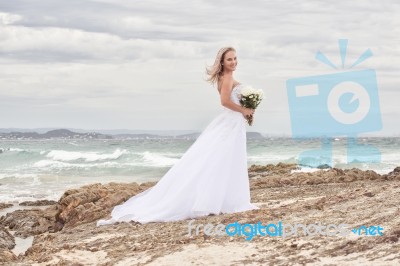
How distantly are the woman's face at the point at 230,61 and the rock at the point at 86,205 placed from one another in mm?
3504

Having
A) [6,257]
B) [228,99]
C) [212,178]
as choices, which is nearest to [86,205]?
[6,257]

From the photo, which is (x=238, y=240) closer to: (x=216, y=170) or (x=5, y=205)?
(x=216, y=170)

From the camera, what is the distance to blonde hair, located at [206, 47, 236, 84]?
827 centimetres

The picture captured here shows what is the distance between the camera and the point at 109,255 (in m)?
7.36

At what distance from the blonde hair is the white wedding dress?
0.31 m

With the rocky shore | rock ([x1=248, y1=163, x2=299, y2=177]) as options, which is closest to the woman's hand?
the rocky shore

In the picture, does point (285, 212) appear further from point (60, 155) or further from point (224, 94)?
point (60, 155)

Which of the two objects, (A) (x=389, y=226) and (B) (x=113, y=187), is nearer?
(A) (x=389, y=226)

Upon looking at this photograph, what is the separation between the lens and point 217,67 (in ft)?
27.2

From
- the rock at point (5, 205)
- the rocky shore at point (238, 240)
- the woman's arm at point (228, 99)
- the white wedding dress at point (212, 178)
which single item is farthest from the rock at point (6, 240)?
the rock at point (5, 205)

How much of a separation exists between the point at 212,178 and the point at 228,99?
3.56ft

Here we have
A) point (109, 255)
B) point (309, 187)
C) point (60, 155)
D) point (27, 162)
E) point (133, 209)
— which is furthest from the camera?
point (60, 155)

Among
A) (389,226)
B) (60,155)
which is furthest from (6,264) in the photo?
(60,155)

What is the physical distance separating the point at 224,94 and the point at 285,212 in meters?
1.76
